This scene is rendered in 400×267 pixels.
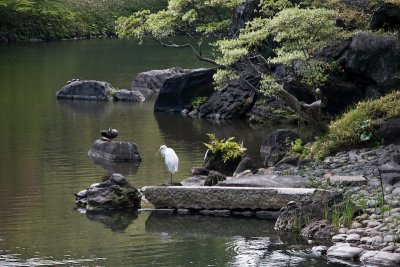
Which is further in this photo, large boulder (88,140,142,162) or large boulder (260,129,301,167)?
large boulder (88,140,142,162)

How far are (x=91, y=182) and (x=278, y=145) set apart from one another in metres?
6.99

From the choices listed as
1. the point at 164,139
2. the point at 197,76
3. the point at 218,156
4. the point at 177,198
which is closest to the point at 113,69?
the point at 197,76

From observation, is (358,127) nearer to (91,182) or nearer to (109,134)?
(91,182)

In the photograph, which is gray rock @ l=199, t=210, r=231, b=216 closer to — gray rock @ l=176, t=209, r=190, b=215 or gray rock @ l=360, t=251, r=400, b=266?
gray rock @ l=176, t=209, r=190, b=215

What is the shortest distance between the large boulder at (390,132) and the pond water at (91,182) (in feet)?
19.5

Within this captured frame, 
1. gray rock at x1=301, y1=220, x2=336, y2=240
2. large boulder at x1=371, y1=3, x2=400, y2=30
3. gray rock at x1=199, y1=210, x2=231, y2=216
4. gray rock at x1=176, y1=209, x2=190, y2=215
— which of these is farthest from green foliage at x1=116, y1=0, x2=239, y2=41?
gray rock at x1=301, y1=220, x2=336, y2=240

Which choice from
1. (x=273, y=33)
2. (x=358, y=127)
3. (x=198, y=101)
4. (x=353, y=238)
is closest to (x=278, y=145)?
(x=273, y=33)

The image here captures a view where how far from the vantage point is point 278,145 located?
32.2 m

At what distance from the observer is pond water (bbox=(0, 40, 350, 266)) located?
66.7ft

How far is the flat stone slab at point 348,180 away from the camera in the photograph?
24062mm

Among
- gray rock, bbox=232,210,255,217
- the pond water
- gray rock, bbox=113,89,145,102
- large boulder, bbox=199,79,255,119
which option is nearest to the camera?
the pond water

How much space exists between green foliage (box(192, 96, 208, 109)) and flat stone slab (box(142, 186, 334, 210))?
75.3 feet

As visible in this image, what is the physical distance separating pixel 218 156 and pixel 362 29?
10352mm

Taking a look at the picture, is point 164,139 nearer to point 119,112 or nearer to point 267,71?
point 267,71
